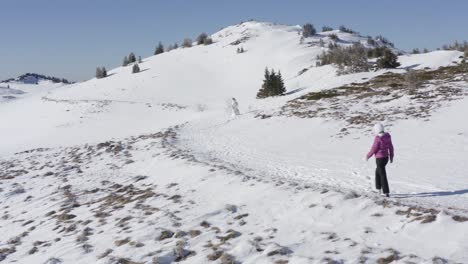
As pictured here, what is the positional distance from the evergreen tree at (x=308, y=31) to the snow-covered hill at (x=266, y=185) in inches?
1506

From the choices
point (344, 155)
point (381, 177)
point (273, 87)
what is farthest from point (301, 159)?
point (273, 87)

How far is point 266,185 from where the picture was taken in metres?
14.4

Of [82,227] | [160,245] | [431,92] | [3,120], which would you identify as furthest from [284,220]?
[3,120]

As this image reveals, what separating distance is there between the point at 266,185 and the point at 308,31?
70.5 meters

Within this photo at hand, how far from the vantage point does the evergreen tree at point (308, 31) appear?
7966cm

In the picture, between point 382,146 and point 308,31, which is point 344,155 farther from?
point 308,31

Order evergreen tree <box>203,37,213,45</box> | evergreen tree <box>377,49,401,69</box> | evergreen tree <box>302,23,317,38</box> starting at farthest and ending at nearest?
1. evergreen tree <box>203,37,213,45</box>
2. evergreen tree <box>302,23,317,38</box>
3. evergreen tree <box>377,49,401,69</box>

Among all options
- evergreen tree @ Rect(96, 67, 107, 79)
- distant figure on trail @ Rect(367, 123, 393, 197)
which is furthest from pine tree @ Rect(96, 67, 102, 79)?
distant figure on trail @ Rect(367, 123, 393, 197)

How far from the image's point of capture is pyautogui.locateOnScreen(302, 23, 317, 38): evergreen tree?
79.7 metres

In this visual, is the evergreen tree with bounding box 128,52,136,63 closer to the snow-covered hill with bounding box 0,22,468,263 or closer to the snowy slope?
the snowy slope

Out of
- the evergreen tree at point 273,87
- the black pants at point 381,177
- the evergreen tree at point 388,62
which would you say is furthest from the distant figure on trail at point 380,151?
the evergreen tree at point 388,62

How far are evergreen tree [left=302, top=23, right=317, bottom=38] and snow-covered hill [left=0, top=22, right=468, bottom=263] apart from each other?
3825 centimetres

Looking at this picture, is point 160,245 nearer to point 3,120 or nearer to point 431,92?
point 431,92

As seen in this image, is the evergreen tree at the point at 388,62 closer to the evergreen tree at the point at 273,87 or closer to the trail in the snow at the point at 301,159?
the evergreen tree at the point at 273,87
